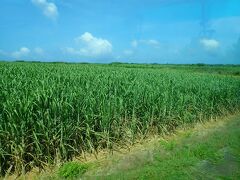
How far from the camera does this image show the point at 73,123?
264 inches

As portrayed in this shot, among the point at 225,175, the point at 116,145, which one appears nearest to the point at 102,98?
the point at 116,145

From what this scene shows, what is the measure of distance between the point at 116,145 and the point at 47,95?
216 centimetres

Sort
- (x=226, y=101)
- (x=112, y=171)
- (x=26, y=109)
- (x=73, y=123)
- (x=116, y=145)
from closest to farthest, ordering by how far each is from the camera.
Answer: (x=26, y=109) < (x=112, y=171) < (x=73, y=123) < (x=116, y=145) < (x=226, y=101)

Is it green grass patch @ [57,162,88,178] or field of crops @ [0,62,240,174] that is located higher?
field of crops @ [0,62,240,174]

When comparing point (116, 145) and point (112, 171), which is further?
point (116, 145)

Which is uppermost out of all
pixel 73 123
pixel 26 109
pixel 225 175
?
pixel 26 109

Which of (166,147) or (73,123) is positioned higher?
(73,123)

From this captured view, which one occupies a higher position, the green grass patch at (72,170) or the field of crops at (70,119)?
the field of crops at (70,119)

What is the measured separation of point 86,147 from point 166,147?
2.14m

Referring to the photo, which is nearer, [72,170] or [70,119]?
[72,170]

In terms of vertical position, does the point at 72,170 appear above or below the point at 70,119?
below

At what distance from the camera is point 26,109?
5828 mm

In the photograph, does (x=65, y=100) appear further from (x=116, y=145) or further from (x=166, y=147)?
(x=166, y=147)

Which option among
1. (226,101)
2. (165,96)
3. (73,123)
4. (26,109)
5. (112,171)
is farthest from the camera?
(226,101)
